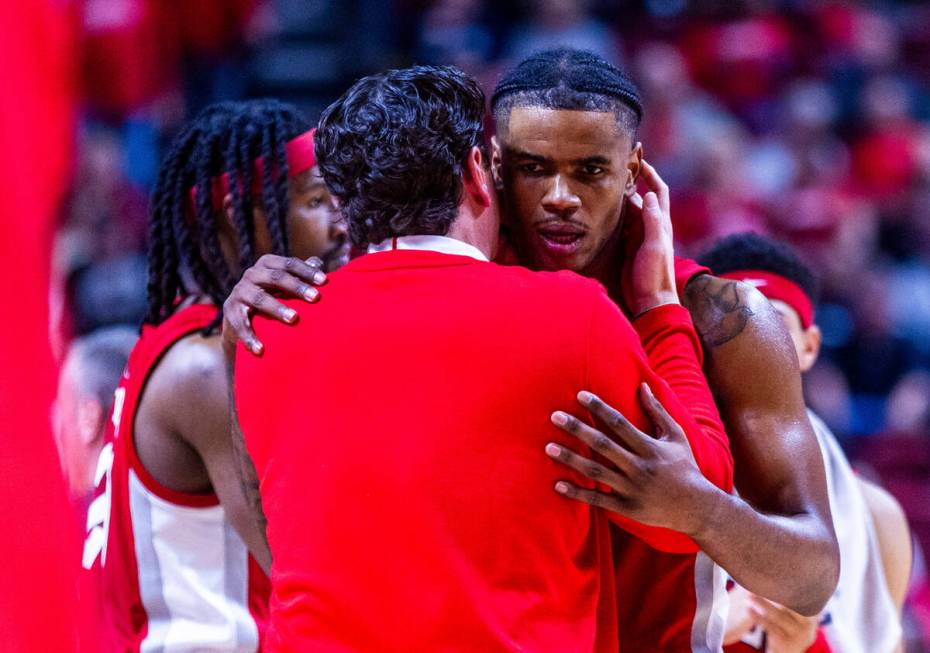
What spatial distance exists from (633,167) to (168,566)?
1.32 metres

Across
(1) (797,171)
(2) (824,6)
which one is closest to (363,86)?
(1) (797,171)

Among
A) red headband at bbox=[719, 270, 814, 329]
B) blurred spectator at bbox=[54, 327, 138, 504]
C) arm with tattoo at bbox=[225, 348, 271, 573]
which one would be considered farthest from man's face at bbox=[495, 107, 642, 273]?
blurred spectator at bbox=[54, 327, 138, 504]

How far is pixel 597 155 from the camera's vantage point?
7.93 ft

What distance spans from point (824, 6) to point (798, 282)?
5276mm

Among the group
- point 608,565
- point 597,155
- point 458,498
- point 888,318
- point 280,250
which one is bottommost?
point 888,318

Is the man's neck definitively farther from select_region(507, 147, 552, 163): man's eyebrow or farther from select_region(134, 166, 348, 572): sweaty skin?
select_region(134, 166, 348, 572): sweaty skin

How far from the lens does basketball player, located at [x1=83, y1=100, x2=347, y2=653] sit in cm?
278

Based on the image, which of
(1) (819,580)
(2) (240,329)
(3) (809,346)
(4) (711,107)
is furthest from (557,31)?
(1) (819,580)

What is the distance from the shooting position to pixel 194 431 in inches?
109

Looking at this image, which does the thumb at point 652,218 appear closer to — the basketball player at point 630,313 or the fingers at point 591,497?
the basketball player at point 630,313

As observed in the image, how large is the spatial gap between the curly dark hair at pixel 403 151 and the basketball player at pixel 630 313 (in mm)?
247

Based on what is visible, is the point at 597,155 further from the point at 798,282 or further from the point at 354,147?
the point at 798,282

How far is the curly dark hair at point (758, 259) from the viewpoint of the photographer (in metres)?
3.45

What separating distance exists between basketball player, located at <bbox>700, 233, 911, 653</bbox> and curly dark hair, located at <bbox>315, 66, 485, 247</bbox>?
3.54 ft
